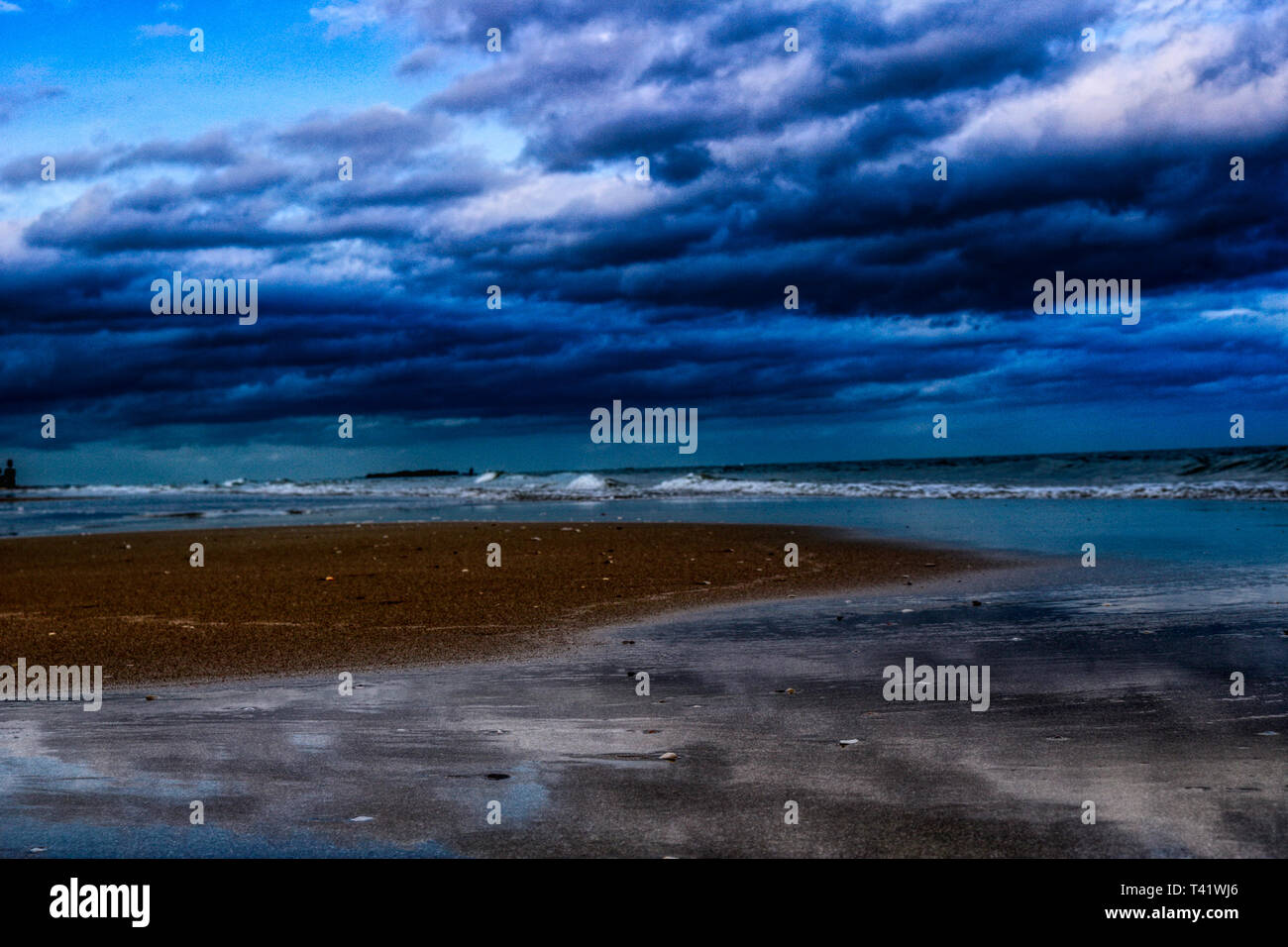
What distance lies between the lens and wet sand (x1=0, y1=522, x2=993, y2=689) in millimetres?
8523

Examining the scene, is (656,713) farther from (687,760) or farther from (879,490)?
(879,490)

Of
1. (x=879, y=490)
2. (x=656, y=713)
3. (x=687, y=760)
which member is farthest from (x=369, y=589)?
(x=879, y=490)

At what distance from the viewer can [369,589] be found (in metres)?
12.2

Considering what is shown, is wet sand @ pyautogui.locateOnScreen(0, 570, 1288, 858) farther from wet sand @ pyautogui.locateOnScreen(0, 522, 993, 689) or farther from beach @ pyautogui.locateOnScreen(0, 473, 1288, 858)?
wet sand @ pyautogui.locateOnScreen(0, 522, 993, 689)

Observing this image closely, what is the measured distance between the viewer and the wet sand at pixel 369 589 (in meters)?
8.52

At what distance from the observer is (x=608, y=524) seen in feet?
81.1

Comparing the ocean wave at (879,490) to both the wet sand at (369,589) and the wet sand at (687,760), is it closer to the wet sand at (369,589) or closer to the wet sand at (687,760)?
the wet sand at (369,589)

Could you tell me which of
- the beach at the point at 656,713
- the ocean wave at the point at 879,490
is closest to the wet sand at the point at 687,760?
the beach at the point at 656,713

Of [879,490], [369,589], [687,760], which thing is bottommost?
[687,760]

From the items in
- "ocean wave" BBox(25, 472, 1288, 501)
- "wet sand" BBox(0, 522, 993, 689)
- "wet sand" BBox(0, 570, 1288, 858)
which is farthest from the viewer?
"ocean wave" BBox(25, 472, 1288, 501)

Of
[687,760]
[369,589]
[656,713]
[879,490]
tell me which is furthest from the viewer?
[879,490]

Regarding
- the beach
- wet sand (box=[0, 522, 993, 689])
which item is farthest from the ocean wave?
the beach
